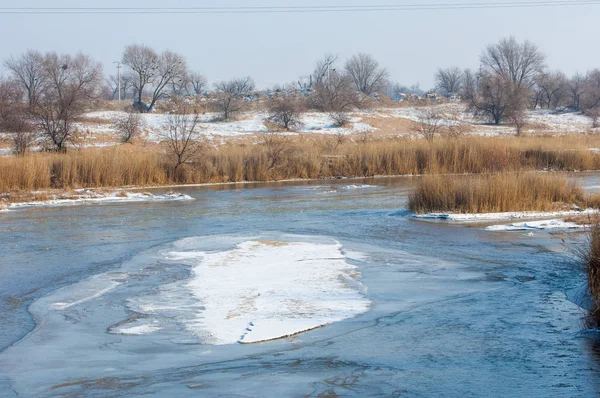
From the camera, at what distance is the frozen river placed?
6.26 metres

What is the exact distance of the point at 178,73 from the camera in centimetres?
6900

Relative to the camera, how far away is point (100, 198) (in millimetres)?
24219

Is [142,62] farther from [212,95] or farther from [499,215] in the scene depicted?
[499,215]

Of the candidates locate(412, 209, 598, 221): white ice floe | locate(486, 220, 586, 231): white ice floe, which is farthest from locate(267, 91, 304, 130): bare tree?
locate(486, 220, 586, 231): white ice floe

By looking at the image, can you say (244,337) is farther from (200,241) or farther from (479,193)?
(479,193)

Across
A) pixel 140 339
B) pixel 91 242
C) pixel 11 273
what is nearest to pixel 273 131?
pixel 91 242

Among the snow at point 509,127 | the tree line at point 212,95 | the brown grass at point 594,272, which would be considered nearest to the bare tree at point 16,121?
the tree line at point 212,95

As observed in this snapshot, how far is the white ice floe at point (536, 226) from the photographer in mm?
15031

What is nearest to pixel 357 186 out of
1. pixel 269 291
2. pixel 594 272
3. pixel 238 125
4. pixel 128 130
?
A: pixel 269 291

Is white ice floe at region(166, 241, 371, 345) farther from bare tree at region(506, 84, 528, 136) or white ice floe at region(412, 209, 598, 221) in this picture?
bare tree at region(506, 84, 528, 136)

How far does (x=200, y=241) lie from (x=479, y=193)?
7.21 meters

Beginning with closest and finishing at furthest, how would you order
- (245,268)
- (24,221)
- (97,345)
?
(97,345)
(245,268)
(24,221)

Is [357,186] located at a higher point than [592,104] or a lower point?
lower

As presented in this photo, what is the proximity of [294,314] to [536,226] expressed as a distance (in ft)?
28.0
